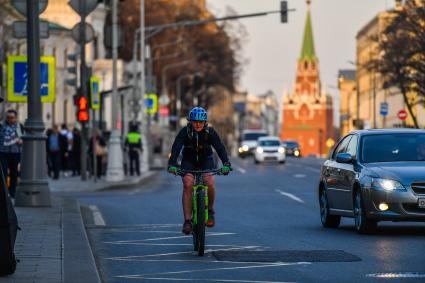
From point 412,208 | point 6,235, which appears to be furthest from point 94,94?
point 6,235

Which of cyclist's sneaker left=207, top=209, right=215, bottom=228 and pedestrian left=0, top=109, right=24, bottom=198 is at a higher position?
pedestrian left=0, top=109, right=24, bottom=198

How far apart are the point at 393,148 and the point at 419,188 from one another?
139 centimetres

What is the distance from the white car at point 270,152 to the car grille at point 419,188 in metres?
55.3

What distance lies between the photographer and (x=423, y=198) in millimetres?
17828

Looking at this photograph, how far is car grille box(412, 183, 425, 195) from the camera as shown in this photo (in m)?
17.8

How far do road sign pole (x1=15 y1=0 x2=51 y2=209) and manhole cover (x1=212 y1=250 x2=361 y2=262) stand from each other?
8.58 m

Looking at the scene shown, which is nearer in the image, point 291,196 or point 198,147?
point 198,147

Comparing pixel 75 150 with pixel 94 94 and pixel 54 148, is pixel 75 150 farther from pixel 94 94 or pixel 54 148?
pixel 94 94

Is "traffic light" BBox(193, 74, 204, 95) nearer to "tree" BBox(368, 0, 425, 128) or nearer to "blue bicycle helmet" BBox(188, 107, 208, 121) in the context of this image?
"tree" BBox(368, 0, 425, 128)

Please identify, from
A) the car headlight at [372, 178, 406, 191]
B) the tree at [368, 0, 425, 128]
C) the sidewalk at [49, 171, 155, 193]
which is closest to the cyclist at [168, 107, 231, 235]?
the car headlight at [372, 178, 406, 191]

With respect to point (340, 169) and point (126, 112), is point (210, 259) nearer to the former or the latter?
point (340, 169)

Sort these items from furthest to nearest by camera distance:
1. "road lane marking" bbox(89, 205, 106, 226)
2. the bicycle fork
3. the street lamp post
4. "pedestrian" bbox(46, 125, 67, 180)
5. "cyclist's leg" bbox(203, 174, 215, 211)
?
"pedestrian" bbox(46, 125, 67, 180) → the street lamp post → "road lane marking" bbox(89, 205, 106, 226) → "cyclist's leg" bbox(203, 174, 215, 211) → the bicycle fork

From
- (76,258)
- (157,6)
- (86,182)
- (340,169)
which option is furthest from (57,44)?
(76,258)

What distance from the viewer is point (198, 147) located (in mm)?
16156
